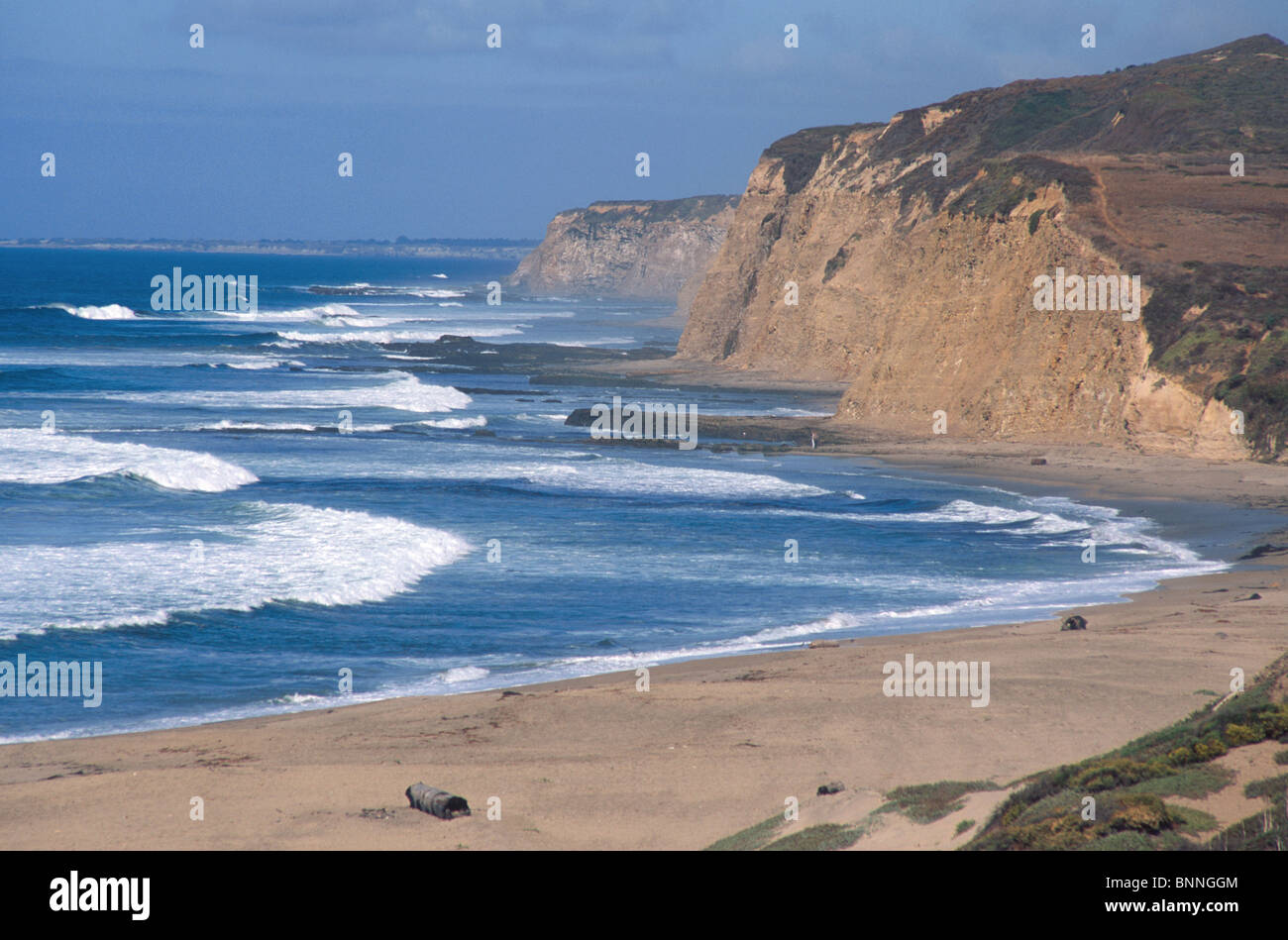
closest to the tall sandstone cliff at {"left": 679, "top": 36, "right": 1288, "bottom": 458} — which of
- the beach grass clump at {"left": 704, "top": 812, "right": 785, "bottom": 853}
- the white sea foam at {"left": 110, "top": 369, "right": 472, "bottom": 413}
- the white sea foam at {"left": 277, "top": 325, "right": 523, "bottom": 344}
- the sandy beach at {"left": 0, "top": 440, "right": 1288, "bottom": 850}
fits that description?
the white sea foam at {"left": 110, "top": 369, "right": 472, "bottom": 413}

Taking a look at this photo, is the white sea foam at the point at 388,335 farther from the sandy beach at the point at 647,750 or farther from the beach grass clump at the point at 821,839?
the beach grass clump at the point at 821,839

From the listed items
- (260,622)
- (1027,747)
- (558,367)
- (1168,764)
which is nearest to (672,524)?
(260,622)

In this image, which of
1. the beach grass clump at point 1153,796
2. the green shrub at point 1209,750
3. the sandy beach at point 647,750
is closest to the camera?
the beach grass clump at point 1153,796

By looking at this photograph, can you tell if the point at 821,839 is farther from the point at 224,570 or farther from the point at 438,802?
the point at 224,570

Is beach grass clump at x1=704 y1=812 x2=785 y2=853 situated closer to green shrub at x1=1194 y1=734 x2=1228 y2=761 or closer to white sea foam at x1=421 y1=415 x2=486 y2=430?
green shrub at x1=1194 y1=734 x2=1228 y2=761

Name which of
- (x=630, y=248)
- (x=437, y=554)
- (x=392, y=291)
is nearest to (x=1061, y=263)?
(x=437, y=554)

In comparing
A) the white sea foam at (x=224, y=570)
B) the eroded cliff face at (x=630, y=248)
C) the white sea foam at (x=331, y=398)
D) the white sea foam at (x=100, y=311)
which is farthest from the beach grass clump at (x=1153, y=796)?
the eroded cliff face at (x=630, y=248)
